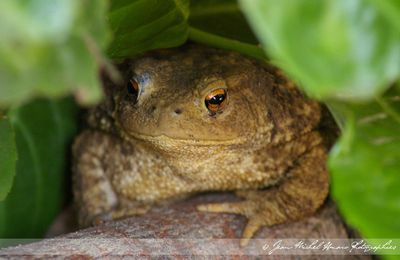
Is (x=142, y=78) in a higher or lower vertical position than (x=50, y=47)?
higher

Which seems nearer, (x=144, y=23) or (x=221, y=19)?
(x=144, y=23)

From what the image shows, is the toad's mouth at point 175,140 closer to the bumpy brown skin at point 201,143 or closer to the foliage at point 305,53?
the bumpy brown skin at point 201,143

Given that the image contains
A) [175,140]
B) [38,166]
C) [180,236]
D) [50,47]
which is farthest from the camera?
[38,166]

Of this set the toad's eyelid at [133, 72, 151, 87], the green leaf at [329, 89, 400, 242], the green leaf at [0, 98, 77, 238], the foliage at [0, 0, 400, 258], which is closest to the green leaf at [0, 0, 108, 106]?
the foliage at [0, 0, 400, 258]

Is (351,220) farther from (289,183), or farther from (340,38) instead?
(289,183)

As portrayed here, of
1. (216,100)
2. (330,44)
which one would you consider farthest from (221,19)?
(330,44)

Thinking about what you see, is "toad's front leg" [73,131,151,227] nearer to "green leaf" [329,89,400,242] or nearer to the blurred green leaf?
the blurred green leaf

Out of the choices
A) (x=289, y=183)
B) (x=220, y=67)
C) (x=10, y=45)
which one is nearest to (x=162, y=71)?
(x=220, y=67)

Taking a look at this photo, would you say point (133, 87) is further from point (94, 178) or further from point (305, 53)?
point (305, 53)
